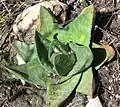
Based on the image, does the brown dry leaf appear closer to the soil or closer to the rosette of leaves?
the soil

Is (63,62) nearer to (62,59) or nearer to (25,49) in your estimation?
(62,59)

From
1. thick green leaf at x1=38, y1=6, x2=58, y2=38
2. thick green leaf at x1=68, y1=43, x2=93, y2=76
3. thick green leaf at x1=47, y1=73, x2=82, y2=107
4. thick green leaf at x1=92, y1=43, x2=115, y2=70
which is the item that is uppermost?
thick green leaf at x1=38, y1=6, x2=58, y2=38

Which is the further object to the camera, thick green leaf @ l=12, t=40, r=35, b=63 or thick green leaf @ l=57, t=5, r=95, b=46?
thick green leaf @ l=12, t=40, r=35, b=63

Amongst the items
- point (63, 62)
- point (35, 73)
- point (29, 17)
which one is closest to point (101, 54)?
point (63, 62)

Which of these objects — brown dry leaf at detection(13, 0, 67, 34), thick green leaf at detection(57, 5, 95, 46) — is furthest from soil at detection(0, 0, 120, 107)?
thick green leaf at detection(57, 5, 95, 46)

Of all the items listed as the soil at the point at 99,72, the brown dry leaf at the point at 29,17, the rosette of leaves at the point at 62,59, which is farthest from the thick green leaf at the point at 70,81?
the brown dry leaf at the point at 29,17

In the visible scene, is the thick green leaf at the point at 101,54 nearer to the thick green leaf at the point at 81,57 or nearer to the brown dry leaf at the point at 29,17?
the thick green leaf at the point at 81,57

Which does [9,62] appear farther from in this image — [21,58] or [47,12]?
[47,12]
